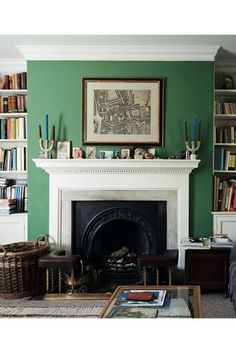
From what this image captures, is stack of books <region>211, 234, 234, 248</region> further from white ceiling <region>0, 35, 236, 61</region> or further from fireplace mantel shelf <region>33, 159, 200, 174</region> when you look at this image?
white ceiling <region>0, 35, 236, 61</region>

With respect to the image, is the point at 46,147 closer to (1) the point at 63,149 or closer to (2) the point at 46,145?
(2) the point at 46,145

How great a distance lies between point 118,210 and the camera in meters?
4.06

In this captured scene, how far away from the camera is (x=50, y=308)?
331cm

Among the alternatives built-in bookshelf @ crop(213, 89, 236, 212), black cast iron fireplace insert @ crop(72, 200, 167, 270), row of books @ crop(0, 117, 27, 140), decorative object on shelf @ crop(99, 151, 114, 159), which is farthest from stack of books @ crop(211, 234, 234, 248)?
row of books @ crop(0, 117, 27, 140)

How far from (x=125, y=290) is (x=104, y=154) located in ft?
5.52

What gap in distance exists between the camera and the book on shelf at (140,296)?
240cm

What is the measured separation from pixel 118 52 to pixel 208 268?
237 centimetres

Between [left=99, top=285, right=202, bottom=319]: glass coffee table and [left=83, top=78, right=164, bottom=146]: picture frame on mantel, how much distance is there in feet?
5.72
